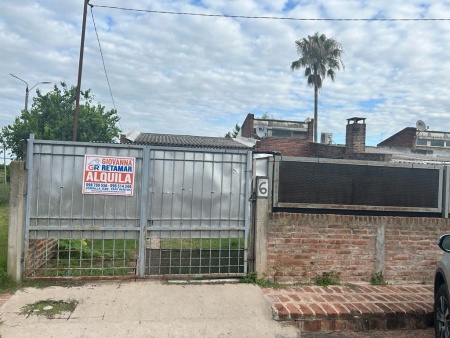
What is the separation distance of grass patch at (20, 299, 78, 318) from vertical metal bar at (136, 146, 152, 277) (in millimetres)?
1028

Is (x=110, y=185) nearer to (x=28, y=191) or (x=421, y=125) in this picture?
(x=28, y=191)

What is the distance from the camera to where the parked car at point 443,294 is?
3.47 metres

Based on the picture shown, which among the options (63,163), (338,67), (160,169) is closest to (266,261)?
(160,169)

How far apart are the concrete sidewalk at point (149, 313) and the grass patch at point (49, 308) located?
7cm

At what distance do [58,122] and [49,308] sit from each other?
23.0 m

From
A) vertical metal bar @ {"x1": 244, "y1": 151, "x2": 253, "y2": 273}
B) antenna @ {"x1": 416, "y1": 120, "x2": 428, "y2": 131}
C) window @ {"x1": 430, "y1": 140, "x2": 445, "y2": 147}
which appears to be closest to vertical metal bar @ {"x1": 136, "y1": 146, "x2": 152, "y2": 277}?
vertical metal bar @ {"x1": 244, "y1": 151, "x2": 253, "y2": 273}

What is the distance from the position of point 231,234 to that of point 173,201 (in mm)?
996

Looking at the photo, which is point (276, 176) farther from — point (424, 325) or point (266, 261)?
point (424, 325)

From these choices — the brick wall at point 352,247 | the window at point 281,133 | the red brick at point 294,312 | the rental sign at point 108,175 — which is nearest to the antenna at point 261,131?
the window at point 281,133

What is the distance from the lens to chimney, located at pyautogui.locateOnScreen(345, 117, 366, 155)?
66.0 feet

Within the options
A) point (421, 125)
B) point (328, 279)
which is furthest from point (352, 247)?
point (421, 125)

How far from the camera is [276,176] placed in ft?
17.1

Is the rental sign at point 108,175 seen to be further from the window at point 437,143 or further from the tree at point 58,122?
the window at point 437,143

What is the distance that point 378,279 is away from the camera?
536 cm
